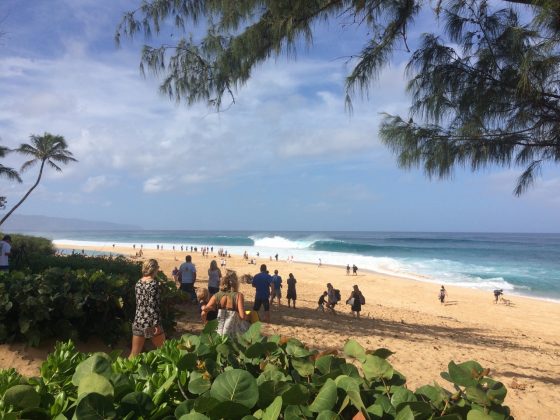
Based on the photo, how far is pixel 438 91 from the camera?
15.0 feet

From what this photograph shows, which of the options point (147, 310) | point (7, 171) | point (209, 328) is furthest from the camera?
point (7, 171)

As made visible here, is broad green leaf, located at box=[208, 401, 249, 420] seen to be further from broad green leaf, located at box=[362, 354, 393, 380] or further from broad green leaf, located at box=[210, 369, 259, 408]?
broad green leaf, located at box=[362, 354, 393, 380]

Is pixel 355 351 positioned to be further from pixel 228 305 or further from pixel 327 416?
pixel 228 305

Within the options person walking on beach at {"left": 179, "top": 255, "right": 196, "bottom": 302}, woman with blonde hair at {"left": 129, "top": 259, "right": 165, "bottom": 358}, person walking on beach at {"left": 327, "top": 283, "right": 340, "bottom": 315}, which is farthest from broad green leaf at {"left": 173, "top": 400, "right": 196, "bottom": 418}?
person walking on beach at {"left": 327, "top": 283, "right": 340, "bottom": 315}

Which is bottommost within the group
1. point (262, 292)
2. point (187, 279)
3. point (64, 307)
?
point (262, 292)

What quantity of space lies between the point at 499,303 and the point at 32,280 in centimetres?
2332

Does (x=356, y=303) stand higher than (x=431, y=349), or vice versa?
(x=356, y=303)

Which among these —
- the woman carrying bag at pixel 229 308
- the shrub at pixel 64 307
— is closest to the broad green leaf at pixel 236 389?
the woman carrying bag at pixel 229 308

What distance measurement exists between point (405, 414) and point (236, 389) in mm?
436

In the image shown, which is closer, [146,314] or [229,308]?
[146,314]

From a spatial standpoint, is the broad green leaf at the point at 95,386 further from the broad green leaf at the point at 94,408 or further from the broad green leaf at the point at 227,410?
the broad green leaf at the point at 227,410

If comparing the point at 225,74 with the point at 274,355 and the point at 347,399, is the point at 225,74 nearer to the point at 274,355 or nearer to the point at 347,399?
the point at 274,355

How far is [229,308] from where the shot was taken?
5.11 meters

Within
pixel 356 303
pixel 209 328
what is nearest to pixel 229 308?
pixel 209 328
